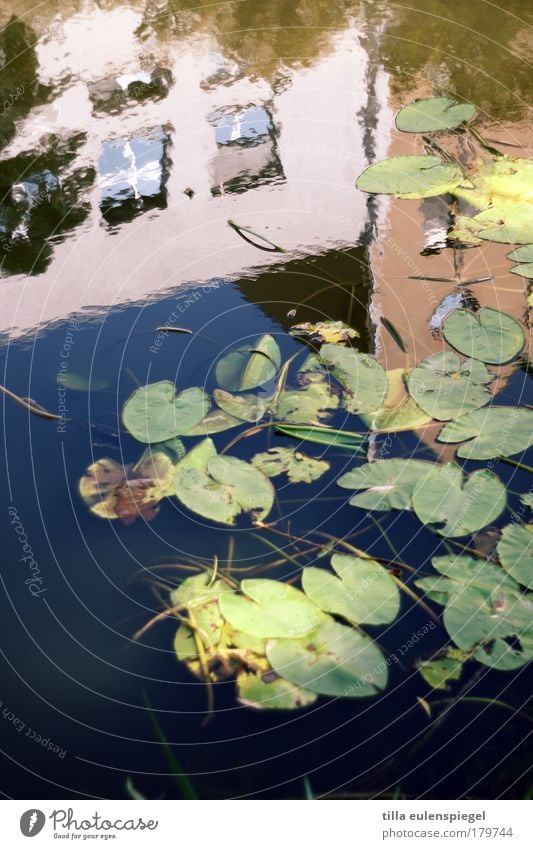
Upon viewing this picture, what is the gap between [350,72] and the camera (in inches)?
141

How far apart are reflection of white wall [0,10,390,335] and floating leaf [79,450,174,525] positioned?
0.69 metres

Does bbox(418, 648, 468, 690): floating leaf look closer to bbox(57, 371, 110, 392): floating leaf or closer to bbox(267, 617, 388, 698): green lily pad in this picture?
bbox(267, 617, 388, 698): green lily pad

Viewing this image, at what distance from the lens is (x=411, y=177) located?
3.02m

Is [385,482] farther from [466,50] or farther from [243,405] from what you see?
[466,50]

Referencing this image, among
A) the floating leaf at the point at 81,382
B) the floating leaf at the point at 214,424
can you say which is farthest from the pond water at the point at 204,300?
the floating leaf at the point at 214,424

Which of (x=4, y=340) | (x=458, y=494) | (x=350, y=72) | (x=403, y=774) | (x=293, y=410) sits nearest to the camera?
(x=403, y=774)

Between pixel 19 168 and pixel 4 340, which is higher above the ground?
pixel 19 168

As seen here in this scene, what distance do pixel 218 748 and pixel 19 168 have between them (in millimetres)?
2416

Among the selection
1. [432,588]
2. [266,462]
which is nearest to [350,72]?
[266,462]

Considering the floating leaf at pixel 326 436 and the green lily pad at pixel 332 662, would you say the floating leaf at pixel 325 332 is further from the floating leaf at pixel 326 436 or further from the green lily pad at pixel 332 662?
the green lily pad at pixel 332 662

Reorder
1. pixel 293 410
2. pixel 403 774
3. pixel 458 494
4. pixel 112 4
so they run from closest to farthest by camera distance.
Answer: pixel 403 774 → pixel 458 494 → pixel 293 410 → pixel 112 4

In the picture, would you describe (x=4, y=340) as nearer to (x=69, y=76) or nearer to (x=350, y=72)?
(x=69, y=76)

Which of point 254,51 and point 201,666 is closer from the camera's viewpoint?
point 201,666

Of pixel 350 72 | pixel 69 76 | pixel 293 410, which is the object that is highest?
pixel 69 76
